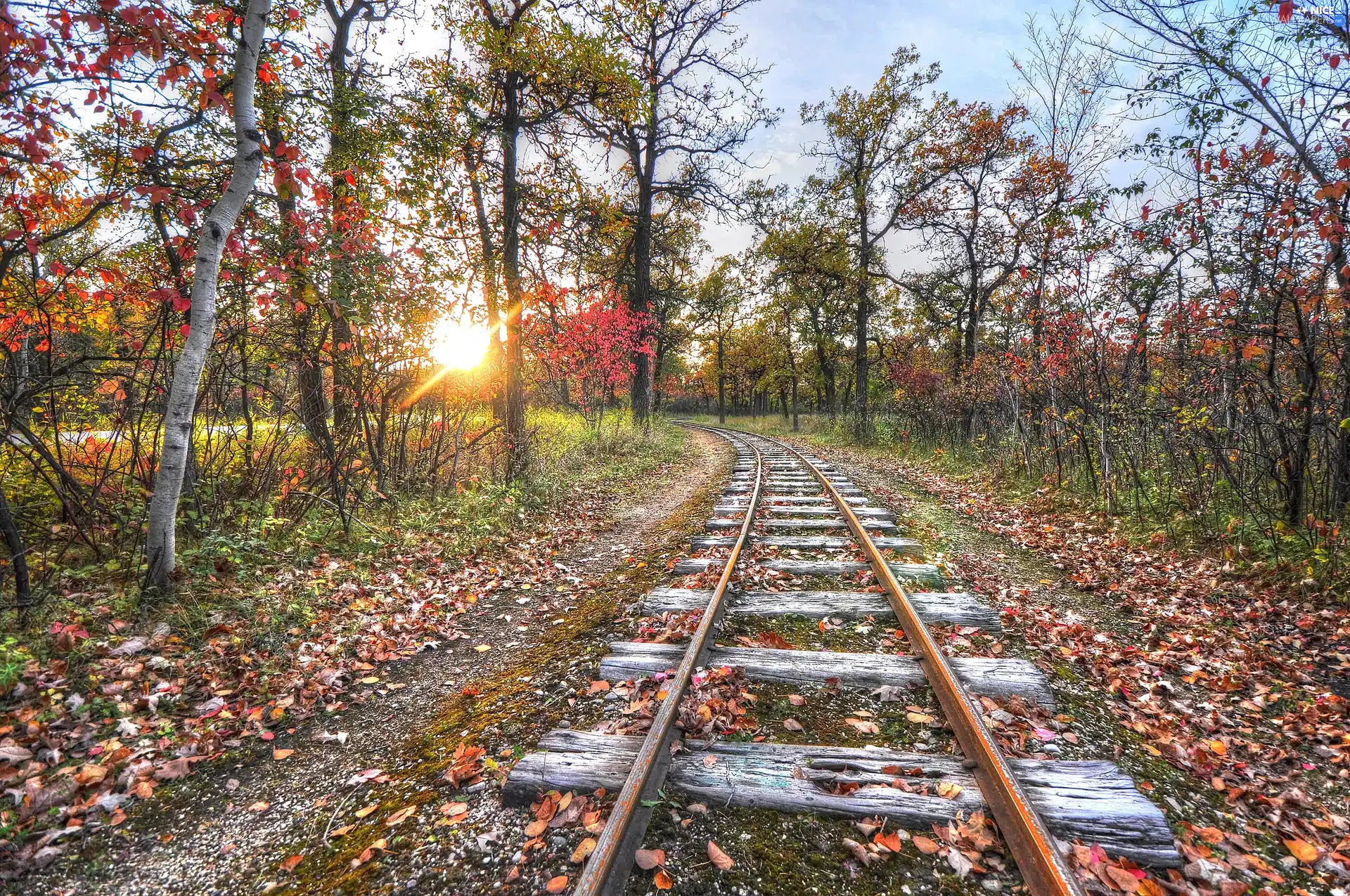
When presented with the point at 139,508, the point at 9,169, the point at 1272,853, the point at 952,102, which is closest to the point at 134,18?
the point at 9,169

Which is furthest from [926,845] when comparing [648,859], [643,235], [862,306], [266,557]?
[862,306]

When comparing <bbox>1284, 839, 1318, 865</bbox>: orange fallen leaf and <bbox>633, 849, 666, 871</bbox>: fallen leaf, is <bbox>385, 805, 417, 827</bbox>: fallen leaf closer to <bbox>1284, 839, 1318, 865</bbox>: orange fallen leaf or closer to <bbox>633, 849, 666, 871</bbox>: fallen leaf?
<bbox>633, 849, 666, 871</bbox>: fallen leaf

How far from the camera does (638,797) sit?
86.7 inches

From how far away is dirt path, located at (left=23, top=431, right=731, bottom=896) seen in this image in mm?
2277

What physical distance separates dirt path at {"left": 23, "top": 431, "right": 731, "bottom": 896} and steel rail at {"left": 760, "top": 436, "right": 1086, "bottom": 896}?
299 cm

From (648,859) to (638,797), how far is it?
0.22 metres

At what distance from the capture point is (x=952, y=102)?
16.7 meters

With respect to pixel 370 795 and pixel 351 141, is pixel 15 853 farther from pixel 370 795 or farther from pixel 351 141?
pixel 351 141

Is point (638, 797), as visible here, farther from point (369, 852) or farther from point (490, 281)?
point (490, 281)

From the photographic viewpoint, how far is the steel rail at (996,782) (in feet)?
6.00

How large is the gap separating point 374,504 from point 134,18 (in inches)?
201

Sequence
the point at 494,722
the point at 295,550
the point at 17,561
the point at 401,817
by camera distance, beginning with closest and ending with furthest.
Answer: the point at 401,817 → the point at 494,722 → the point at 17,561 → the point at 295,550

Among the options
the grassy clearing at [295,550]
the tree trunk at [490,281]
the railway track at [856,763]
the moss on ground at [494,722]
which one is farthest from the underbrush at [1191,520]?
the tree trunk at [490,281]

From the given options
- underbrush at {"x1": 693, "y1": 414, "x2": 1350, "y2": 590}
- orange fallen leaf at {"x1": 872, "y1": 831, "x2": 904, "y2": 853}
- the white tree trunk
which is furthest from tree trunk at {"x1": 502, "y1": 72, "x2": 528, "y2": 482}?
underbrush at {"x1": 693, "y1": 414, "x2": 1350, "y2": 590}
